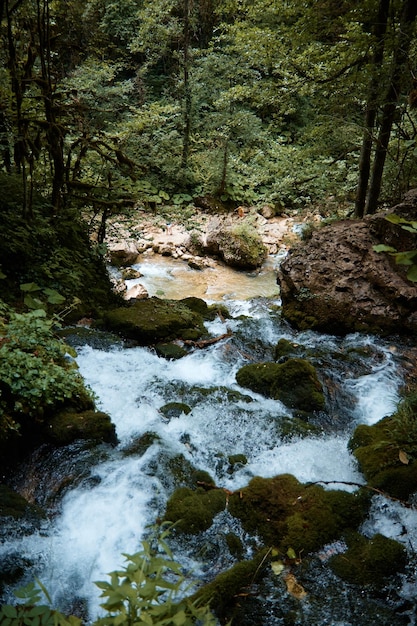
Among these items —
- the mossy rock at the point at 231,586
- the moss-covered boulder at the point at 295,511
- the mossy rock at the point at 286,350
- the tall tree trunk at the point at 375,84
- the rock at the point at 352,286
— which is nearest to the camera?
the mossy rock at the point at 231,586

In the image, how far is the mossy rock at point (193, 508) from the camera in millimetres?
3246

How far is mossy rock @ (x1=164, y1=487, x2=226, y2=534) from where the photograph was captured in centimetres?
325

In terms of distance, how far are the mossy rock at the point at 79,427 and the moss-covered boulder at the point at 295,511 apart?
142 centimetres

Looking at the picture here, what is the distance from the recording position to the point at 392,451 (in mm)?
3711

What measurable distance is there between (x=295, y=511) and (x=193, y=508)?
84 cm

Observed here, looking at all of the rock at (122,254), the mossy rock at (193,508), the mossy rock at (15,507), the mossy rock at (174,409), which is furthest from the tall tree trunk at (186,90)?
the mossy rock at (15,507)

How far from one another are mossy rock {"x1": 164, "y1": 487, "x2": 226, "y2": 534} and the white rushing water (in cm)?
13

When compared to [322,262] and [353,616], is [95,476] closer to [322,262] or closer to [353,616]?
[353,616]

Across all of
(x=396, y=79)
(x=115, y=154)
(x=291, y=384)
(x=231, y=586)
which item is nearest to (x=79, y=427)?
(x=231, y=586)

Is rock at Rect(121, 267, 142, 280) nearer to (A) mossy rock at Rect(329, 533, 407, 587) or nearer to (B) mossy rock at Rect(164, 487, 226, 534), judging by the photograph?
(B) mossy rock at Rect(164, 487, 226, 534)

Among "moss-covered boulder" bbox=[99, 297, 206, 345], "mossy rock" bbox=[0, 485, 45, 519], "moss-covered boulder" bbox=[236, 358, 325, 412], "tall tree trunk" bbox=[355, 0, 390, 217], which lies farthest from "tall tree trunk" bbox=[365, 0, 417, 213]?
"mossy rock" bbox=[0, 485, 45, 519]


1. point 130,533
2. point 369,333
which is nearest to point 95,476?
point 130,533

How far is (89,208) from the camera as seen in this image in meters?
7.63

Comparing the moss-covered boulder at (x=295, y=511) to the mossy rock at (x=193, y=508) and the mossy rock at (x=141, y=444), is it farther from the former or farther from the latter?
the mossy rock at (x=141, y=444)
